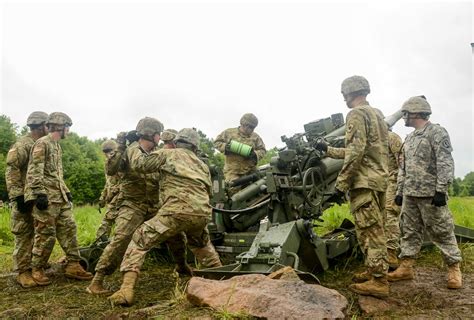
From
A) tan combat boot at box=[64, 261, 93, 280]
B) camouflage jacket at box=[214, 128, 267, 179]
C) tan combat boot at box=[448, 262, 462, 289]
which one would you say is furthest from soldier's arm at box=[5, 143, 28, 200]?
tan combat boot at box=[448, 262, 462, 289]

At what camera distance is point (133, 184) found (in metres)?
6.18

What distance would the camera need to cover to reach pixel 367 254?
16.9ft

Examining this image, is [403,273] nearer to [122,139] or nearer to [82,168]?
[122,139]

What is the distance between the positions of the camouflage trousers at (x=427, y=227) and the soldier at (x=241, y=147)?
2868 mm

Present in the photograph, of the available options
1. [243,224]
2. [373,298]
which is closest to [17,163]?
[243,224]

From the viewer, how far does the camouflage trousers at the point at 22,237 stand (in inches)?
255

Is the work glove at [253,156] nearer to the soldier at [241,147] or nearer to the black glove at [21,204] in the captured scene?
the soldier at [241,147]

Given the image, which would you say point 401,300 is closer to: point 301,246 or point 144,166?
point 301,246

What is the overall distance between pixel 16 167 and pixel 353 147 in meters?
4.28

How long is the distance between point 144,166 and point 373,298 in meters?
2.71

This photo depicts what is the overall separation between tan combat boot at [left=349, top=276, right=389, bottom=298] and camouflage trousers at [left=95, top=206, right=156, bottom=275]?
103 inches

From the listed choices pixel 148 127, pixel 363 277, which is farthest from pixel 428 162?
pixel 148 127

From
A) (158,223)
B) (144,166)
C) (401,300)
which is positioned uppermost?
(144,166)

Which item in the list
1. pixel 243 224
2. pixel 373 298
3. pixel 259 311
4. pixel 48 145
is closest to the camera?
pixel 259 311
